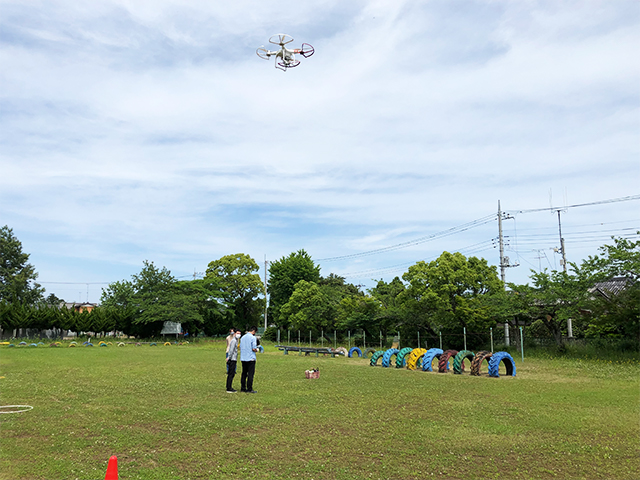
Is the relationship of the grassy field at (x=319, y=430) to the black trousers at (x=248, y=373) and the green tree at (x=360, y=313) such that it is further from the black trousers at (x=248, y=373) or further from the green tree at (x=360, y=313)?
the green tree at (x=360, y=313)

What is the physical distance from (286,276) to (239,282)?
6143mm

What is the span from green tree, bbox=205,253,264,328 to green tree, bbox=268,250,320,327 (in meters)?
2.11

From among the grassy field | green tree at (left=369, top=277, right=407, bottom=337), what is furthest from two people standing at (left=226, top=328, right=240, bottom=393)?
green tree at (left=369, top=277, right=407, bottom=337)

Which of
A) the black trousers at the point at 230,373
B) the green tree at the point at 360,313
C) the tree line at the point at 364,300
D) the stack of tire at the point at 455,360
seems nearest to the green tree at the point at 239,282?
the tree line at the point at 364,300

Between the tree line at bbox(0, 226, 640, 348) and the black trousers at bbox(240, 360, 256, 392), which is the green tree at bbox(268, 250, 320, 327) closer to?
the tree line at bbox(0, 226, 640, 348)

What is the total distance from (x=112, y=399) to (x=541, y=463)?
379 inches

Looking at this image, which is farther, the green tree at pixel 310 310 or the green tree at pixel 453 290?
the green tree at pixel 310 310

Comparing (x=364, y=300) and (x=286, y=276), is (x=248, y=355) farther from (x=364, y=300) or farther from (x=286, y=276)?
(x=286, y=276)

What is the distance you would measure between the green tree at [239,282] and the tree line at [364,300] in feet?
0.44

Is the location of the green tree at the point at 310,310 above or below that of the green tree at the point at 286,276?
below

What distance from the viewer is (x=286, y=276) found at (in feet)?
203

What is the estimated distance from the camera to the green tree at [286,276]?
6175 cm

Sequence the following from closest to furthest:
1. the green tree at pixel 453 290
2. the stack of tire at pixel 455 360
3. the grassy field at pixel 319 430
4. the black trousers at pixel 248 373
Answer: the grassy field at pixel 319 430 → the black trousers at pixel 248 373 → the stack of tire at pixel 455 360 → the green tree at pixel 453 290

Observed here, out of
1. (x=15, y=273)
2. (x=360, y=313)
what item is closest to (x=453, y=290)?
(x=360, y=313)
